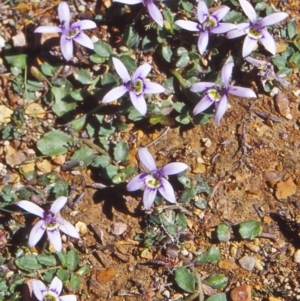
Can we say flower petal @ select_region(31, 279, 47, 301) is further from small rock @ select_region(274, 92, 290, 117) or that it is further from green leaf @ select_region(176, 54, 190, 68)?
small rock @ select_region(274, 92, 290, 117)

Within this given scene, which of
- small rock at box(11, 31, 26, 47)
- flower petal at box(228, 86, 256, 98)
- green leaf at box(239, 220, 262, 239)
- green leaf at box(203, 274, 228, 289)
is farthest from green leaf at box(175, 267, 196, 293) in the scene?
small rock at box(11, 31, 26, 47)

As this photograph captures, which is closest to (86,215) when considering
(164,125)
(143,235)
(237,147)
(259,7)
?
(143,235)

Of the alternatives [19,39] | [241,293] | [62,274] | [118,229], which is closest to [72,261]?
[62,274]

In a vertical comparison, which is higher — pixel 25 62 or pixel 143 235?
pixel 25 62

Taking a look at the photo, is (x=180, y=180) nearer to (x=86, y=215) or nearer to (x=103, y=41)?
(x=86, y=215)

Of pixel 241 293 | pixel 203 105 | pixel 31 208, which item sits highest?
pixel 203 105

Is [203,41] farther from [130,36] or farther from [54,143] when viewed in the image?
[54,143]
